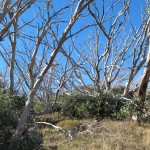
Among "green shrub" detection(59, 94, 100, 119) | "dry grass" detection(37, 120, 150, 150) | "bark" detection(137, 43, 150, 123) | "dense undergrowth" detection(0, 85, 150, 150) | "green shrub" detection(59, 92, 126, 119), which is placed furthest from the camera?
"green shrub" detection(59, 94, 100, 119)

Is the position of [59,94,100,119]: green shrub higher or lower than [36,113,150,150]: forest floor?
higher

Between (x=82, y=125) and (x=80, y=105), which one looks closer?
(x=82, y=125)

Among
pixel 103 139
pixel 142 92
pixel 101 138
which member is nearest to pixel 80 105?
pixel 142 92

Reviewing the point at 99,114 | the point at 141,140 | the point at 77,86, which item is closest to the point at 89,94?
the point at 99,114

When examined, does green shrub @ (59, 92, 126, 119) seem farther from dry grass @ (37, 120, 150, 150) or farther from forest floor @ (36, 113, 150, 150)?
dry grass @ (37, 120, 150, 150)

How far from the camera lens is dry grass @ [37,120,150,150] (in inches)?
361

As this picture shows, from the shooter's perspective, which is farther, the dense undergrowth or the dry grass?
the dry grass

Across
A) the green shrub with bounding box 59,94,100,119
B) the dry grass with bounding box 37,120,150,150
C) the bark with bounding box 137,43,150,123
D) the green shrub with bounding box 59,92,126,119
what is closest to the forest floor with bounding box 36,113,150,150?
the dry grass with bounding box 37,120,150,150

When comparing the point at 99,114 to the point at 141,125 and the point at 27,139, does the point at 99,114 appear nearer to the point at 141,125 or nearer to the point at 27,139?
the point at 141,125

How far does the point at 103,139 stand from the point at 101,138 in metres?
0.19

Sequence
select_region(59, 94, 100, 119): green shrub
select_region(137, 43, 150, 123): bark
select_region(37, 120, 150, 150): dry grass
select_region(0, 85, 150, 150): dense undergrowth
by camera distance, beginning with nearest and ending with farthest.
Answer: select_region(0, 85, 150, 150): dense undergrowth → select_region(37, 120, 150, 150): dry grass → select_region(137, 43, 150, 123): bark → select_region(59, 94, 100, 119): green shrub

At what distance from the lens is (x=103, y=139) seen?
389 inches

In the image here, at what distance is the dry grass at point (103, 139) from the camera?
9.17m

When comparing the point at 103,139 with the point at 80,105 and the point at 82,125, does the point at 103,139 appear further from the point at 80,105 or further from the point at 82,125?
the point at 80,105
